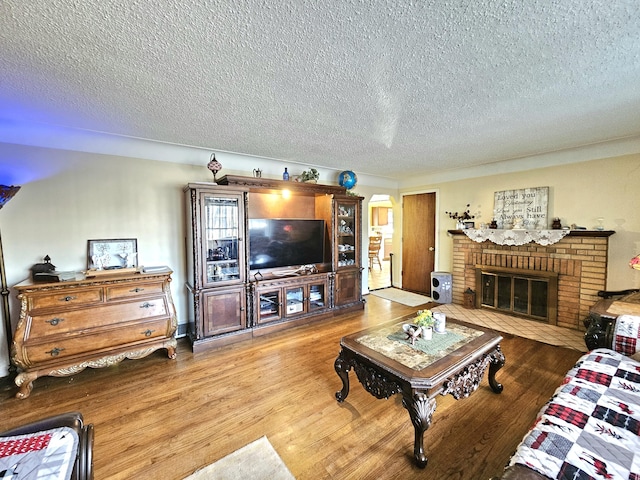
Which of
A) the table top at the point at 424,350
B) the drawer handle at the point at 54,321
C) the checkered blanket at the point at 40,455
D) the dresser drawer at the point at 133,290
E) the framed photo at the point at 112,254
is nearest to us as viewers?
the checkered blanket at the point at 40,455

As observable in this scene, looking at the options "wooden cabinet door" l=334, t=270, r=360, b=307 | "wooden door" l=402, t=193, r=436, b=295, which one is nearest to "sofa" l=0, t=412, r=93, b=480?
"wooden cabinet door" l=334, t=270, r=360, b=307

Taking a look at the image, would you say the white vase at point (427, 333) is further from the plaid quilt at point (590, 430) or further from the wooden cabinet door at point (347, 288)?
the wooden cabinet door at point (347, 288)

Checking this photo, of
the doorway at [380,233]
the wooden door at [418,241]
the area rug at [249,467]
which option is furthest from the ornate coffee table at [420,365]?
the doorway at [380,233]

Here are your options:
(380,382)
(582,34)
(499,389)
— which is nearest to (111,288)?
(380,382)

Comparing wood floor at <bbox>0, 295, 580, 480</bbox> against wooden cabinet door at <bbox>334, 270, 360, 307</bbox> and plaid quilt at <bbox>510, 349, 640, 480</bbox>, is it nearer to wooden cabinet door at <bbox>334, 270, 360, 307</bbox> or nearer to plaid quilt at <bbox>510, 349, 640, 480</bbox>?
plaid quilt at <bbox>510, 349, 640, 480</bbox>

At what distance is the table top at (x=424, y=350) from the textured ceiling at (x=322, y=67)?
6.21 feet

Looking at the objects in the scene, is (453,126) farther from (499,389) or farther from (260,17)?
(499,389)

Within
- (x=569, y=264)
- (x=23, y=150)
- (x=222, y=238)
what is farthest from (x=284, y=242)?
(x=569, y=264)

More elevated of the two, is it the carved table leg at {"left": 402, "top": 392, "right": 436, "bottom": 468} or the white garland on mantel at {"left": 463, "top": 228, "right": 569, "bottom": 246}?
the white garland on mantel at {"left": 463, "top": 228, "right": 569, "bottom": 246}

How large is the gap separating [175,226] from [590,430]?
12.8 ft

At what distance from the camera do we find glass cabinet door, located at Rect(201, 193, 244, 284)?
3.12 metres

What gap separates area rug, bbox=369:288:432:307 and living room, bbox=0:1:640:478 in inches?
33.6

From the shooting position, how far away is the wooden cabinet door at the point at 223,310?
308 centimetres

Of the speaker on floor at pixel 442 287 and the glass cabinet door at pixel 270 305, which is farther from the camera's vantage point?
the speaker on floor at pixel 442 287
